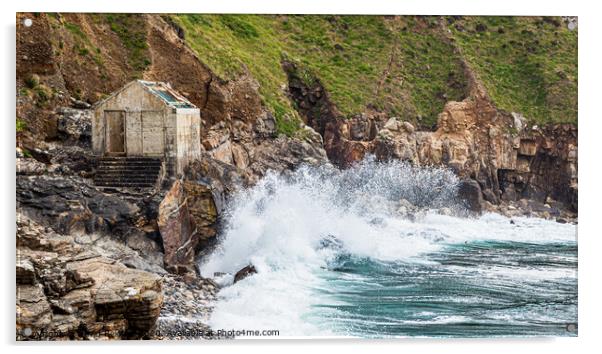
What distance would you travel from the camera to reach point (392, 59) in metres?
14.1

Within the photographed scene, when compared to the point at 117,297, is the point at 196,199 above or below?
above

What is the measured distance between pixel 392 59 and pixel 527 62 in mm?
2219

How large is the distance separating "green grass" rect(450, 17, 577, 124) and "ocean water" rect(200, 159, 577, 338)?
173cm

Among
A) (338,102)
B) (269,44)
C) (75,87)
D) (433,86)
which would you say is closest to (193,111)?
(75,87)

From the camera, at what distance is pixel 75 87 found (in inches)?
460

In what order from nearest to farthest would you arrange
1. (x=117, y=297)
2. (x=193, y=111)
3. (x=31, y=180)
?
(x=117, y=297) → (x=31, y=180) → (x=193, y=111)

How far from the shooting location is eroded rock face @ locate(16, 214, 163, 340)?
8.66 m

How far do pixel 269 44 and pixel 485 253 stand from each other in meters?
4.95

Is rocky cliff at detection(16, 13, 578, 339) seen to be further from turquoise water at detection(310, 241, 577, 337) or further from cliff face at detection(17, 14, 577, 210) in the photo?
turquoise water at detection(310, 241, 577, 337)

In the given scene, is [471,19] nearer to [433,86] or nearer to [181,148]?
[433,86]

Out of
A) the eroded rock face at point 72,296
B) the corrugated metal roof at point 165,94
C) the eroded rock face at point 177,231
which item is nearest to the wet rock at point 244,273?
the eroded rock face at point 177,231

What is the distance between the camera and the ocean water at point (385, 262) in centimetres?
966

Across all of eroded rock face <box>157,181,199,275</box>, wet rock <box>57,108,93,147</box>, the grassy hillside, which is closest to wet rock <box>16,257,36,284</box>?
eroded rock face <box>157,181,199,275</box>

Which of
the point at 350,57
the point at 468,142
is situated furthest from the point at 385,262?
the point at 350,57
